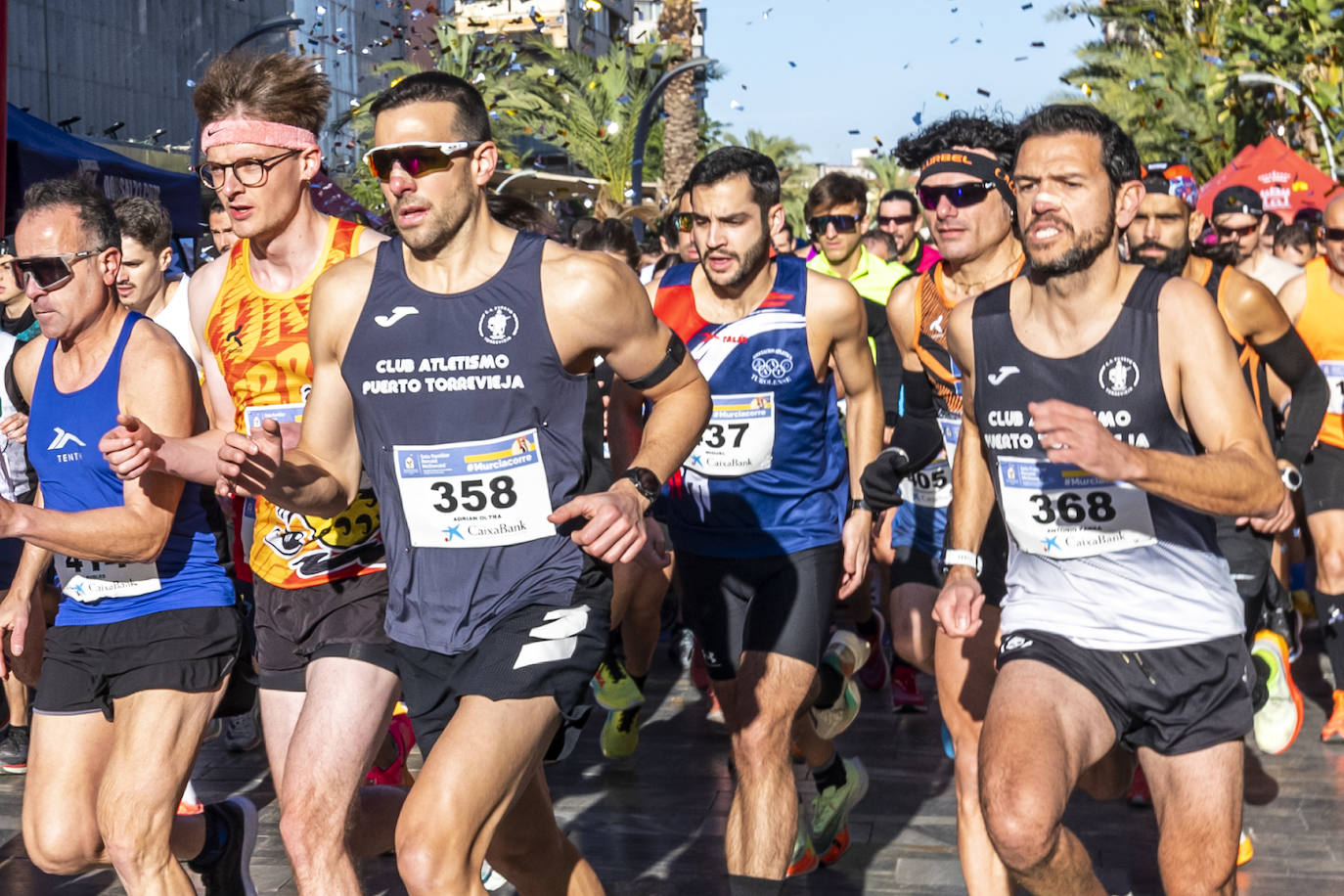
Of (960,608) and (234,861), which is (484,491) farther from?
(234,861)

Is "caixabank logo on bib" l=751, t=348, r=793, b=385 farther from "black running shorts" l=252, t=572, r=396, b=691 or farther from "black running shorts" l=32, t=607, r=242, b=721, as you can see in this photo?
"black running shorts" l=32, t=607, r=242, b=721

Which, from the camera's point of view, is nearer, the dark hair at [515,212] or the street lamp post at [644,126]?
the dark hair at [515,212]

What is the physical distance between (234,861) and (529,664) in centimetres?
163

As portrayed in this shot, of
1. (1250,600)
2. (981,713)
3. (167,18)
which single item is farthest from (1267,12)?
(167,18)

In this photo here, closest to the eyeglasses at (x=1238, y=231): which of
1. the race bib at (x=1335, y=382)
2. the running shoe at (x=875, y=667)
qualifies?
the race bib at (x=1335, y=382)

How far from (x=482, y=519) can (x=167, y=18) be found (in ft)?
137

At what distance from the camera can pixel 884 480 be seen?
4.71m

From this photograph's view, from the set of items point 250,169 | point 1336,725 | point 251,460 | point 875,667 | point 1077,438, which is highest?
point 250,169

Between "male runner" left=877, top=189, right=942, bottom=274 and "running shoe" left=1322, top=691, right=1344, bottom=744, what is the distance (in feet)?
13.7

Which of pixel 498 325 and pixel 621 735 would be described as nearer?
pixel 498 325

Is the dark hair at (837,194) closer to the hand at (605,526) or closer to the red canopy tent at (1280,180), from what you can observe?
the hand at (605,526)

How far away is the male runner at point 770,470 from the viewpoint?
505cm

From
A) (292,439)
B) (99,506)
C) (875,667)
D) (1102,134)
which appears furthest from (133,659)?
(875,667)

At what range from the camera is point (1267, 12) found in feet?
82.8
